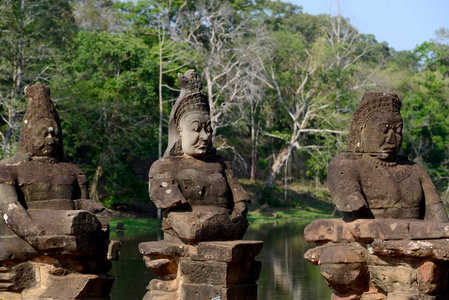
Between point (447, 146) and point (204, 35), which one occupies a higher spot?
point (204, 35)

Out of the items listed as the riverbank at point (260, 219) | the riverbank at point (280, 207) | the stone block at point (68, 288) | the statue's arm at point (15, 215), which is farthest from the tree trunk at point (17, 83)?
the stone block at point (68, 288)

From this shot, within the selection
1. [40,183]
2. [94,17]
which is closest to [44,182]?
[40,183]

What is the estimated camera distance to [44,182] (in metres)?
7.49

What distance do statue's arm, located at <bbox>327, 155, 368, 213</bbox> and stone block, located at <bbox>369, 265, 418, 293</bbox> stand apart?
0.55 m

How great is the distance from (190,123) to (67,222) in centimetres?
155

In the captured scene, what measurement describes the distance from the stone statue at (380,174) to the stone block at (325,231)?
14cm

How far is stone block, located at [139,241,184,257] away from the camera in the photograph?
707cm

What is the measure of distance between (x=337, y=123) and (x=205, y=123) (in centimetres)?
2357

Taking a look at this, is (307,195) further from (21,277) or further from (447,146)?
(21,277)

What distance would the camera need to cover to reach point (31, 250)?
7.18 metres

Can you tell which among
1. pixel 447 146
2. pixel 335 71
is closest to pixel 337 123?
pixel 335 71

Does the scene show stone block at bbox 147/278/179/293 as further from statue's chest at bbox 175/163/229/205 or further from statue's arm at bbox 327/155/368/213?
statue's arm at bbox 327/155/368/213

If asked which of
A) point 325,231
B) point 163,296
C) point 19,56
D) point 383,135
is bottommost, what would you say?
point 163,296

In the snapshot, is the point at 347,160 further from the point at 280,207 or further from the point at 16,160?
the point at 280,207
